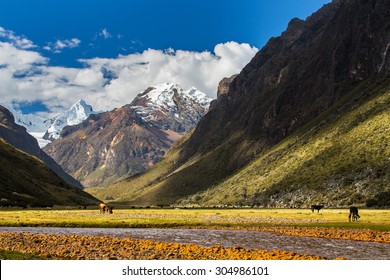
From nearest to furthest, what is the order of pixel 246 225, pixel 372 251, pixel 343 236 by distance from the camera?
pixel 372 251 < pixel 343 236 < pixel 246 225

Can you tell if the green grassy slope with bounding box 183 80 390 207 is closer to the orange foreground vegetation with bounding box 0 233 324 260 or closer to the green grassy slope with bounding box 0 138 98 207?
the green grassy slope with bounding box 0 138 98 207

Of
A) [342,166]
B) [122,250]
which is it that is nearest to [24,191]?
[342,166]

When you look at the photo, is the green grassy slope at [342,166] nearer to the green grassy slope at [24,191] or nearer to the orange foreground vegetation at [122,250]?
the green grassy slope at [24,191]

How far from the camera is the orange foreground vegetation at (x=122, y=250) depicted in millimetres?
29547

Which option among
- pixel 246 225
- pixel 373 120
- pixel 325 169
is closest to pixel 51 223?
pixel 246 225

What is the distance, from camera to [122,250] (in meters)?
33.7

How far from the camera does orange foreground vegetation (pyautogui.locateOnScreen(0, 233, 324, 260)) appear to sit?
2955cm

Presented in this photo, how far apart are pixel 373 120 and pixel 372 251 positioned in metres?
135

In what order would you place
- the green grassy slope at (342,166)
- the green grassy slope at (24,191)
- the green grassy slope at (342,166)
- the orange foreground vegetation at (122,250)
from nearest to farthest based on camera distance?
the orange foreground vegetation at (122,250), the green grassy slope at (342,166), the green grassy slope at (342,166), the green grassy slope at (24,191)

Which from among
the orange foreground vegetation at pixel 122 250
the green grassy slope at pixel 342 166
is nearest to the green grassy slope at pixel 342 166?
Result: the green grassy slope at pixel 342 166

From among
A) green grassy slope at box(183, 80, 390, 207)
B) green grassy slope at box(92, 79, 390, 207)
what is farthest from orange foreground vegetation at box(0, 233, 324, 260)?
green grassy slope at box(92, 79, 390, 207)
